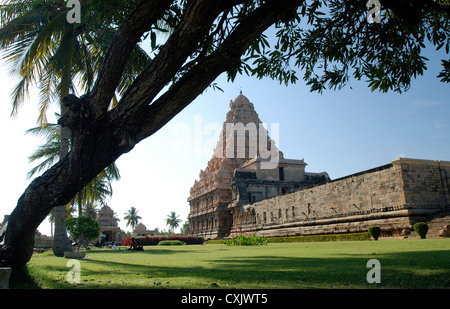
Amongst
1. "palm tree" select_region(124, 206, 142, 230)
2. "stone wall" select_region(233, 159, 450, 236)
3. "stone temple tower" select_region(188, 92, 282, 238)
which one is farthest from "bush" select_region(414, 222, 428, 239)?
"palm tree" select_region(124, 206, 142, 230)

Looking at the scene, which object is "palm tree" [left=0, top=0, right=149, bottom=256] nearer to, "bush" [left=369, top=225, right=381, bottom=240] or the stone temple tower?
"bush" [left=369, top=225, right=381, bottom=240]

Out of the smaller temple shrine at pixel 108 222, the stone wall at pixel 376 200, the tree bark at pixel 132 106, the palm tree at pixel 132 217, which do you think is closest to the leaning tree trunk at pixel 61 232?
the tree bark at pixel 132 106

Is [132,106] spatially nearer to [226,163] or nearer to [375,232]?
[375,232]

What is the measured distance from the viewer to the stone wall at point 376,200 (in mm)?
16953

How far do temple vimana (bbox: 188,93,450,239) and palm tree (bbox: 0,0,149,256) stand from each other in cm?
1435

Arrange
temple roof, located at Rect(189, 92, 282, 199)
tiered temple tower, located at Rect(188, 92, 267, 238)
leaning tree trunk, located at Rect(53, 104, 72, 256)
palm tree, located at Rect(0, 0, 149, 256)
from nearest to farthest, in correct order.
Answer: palm tree, located at Rect(0, 0, 149, 256) → leaning tree trunk, located at Rect(53, 104, 72, 256) → tiered temple tower, located at Rect(188, 92, 267, 238) → temple roof, located at Rect(189, 92, 282, 199)

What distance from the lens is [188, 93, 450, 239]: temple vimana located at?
17.1 meters

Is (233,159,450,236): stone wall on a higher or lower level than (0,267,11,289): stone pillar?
higher

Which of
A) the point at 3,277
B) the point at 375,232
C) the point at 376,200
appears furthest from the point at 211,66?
the point at 376,200

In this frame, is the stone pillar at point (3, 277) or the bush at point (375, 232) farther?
the bush at point (375, 232)

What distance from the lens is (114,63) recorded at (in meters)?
3.67

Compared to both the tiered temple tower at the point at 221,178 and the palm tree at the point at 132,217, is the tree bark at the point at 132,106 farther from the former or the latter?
the palm tree at the point at 132,217

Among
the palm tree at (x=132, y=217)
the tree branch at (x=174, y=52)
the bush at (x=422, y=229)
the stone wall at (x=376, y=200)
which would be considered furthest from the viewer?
the palm tree at (x=132, y=217)
